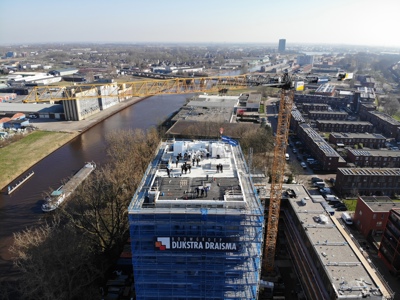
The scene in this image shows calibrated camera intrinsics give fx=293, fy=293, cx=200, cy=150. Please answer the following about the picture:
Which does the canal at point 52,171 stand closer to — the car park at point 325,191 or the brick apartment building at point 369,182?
the car park at point 325,191

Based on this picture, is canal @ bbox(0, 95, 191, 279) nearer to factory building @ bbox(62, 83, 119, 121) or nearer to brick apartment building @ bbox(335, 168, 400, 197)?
factory building @ bbox(62, 83, 119, 121)

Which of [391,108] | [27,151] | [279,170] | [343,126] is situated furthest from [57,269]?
[391,108]

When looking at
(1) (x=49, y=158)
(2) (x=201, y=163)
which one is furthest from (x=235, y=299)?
(1) (x=49, y=158)

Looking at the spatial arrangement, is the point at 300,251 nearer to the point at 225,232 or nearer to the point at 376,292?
the point at 376,292

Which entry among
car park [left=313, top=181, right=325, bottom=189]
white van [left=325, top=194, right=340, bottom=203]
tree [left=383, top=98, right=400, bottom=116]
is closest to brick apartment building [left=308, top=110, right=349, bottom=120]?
tree [left=383, top=98, right=400, bottom=116]

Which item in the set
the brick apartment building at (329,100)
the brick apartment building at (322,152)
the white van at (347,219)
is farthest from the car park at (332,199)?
the brick apartment building at (329,100)

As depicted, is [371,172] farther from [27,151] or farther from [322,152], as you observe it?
[27,151]
